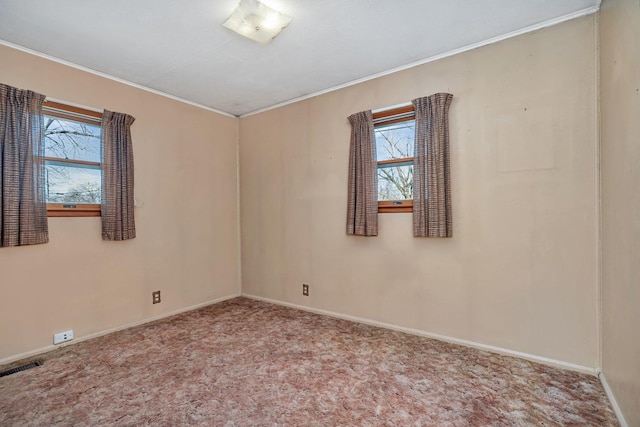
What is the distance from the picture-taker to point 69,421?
1685 mm

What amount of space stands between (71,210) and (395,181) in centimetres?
294

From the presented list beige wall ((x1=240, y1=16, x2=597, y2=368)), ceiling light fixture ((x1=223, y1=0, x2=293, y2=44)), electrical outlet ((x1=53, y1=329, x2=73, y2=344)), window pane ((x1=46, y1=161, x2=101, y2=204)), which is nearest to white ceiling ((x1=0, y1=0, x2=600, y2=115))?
ceiling light fixture ((x1=223, y1=0, x2=293, y2=44))

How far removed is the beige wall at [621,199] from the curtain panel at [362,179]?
1663 millimetres

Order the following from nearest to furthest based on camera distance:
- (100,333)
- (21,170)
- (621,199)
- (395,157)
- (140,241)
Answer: (621,199) < (21,170) < (100,333) < (395,157) < (140,241)

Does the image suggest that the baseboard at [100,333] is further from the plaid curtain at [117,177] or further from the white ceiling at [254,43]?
the white ceiling at [254,43]

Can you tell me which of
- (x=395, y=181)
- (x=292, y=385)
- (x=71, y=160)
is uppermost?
(x=71, y=160)

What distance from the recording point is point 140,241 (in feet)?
10.5

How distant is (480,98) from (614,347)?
190 centimetres

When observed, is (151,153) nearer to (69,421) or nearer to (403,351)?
(69,421)

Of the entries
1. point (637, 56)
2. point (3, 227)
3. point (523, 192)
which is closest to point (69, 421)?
point (3, 227)

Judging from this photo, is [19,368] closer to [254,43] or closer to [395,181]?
[254,43]

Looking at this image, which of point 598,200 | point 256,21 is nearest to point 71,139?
point 256,21

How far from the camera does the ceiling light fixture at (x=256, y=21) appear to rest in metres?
2.01

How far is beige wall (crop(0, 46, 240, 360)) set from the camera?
2475mm
